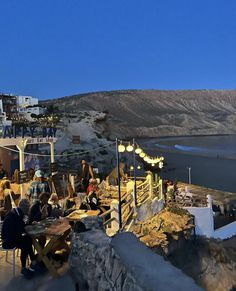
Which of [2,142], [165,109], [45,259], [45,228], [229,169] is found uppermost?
[165,109]

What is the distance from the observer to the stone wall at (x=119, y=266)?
11.3 ft

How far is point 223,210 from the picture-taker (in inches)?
730

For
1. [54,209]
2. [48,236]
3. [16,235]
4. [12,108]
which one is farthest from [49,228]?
[12,108]

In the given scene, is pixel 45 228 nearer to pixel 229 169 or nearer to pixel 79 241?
pixel 79 241

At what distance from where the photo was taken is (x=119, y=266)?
405 cm

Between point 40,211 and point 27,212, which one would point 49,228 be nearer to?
point 40,211

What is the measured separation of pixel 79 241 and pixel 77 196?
5830 millimetres

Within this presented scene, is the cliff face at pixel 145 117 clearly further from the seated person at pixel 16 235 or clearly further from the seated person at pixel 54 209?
the seated person at pixel 16 235

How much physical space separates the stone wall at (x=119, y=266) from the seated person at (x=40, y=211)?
1.70m

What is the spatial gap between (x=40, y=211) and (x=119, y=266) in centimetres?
363

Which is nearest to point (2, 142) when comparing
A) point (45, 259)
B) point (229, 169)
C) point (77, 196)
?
point (77, 196)

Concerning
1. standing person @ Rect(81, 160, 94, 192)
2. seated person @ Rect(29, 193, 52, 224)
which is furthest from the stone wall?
standing person @ Rect(81, 160, 94, 192)

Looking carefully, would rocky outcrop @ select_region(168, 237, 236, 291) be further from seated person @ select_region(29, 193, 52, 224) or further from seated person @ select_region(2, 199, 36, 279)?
seated person @ select_region(2, 199, 36, 279)

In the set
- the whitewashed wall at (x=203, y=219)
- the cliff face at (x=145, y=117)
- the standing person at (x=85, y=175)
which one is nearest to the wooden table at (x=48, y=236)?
the standing person at (x=85, y=175)
